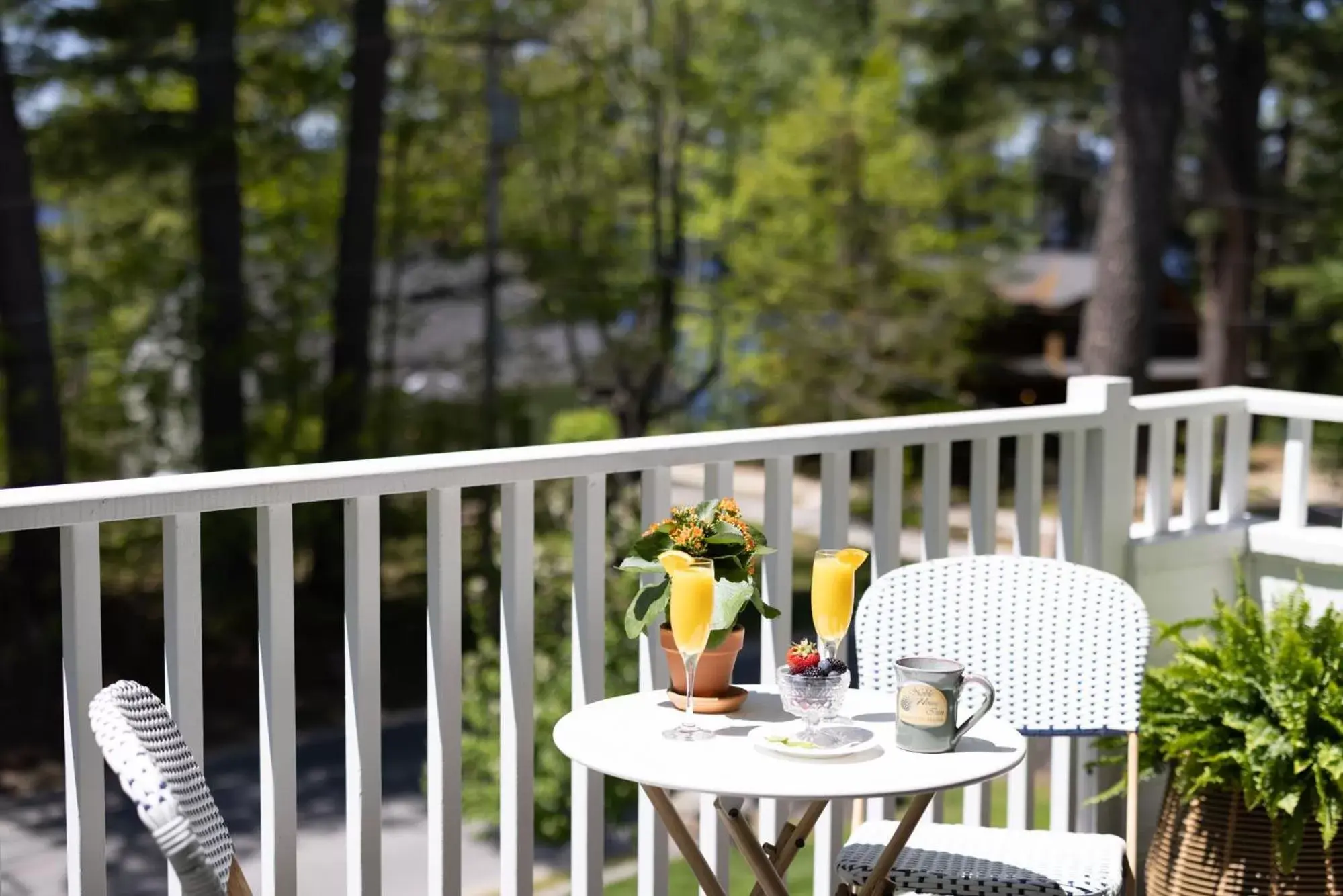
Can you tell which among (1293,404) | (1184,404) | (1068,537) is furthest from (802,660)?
(1293,404)

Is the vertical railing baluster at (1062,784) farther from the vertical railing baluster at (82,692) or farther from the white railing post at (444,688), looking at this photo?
the vertical railing baluster at (82,692)

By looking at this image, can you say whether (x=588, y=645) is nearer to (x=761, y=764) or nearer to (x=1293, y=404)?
(x=761, y=764)

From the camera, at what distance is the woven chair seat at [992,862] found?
2330mm

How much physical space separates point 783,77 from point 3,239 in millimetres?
7365

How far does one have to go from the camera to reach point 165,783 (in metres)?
1.53

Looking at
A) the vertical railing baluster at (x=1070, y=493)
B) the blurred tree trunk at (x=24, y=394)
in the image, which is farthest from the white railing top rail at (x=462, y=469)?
the blurred tree trunk at (x=24, y=394)

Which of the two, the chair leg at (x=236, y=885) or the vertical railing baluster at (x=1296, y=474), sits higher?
the vertical railing baluster at (x=1296, y=474)

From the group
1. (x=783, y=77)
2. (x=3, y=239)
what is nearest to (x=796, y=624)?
(x=783, y=77)

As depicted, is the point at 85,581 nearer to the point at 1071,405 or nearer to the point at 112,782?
the point at 1071,405

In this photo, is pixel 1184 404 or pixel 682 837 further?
pixel 1184 404

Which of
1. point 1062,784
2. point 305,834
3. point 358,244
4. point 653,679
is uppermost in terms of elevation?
point 358,244

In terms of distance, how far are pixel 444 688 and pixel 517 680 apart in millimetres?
141

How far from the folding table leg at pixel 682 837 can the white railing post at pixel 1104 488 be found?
1504 mm

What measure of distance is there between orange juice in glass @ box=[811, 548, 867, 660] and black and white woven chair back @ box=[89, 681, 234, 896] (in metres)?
0.82
